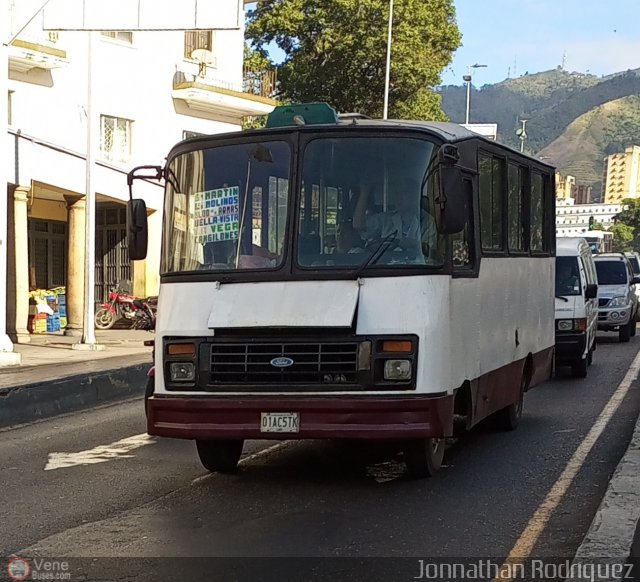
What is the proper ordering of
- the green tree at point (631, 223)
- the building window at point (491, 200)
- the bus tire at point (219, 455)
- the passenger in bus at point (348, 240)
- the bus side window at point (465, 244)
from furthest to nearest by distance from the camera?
the green tree at point (631, 223)
the building window at point (491, 200)
the bus tire at point (219, 455)
the bus side window at point (465, 244)
the passenger in bus at point (348, 240)

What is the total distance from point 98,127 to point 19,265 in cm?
575

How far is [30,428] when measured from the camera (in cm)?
1162

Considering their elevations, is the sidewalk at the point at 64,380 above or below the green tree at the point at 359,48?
below

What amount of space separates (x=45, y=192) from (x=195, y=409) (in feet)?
58.9

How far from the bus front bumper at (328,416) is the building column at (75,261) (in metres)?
16.2

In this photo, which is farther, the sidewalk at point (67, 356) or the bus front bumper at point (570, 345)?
the bus front bumper at point (570, 345)

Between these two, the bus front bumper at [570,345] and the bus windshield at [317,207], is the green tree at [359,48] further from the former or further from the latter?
the bus windshield at [317,207]

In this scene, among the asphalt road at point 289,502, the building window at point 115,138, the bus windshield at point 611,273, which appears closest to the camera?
the asphalt road at point 289,502

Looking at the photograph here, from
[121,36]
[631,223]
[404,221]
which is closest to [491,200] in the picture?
[404,221]

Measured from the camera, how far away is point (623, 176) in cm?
18238

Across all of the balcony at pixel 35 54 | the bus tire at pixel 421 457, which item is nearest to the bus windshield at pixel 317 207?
the bus tire at pixel 421 457

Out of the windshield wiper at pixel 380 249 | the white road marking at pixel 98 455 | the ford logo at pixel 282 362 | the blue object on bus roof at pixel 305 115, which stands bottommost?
the white road marking at pixel 98 455

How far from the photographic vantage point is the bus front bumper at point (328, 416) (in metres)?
7.32

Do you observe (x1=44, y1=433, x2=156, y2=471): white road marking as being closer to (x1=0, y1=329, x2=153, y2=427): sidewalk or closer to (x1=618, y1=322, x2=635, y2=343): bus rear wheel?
(x1=0, y1=329, x2=153, y2=427): sidewalk
